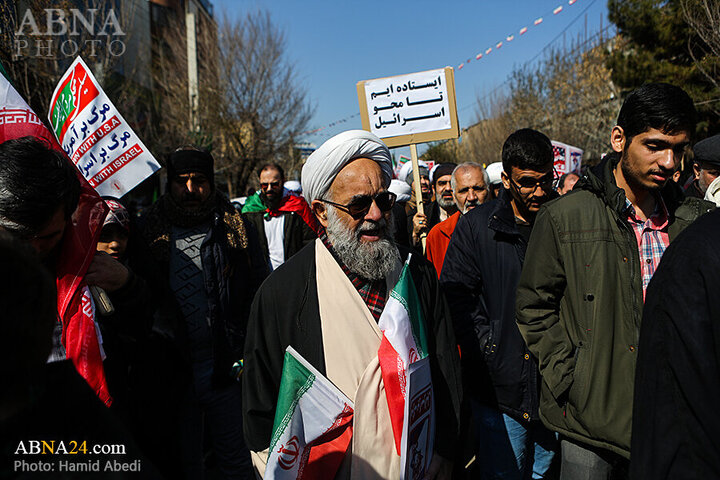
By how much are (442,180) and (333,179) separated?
3.13 metres

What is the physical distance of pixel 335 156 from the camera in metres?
2.21

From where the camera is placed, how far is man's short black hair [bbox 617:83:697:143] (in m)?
2.10

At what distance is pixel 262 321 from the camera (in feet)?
6.71

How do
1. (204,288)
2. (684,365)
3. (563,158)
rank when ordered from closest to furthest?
(684,365) < (204,288) < (563,158)

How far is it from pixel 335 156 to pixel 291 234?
313 centimetres

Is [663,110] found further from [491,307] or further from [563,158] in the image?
[563,158]

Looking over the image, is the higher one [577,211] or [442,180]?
[442,180]

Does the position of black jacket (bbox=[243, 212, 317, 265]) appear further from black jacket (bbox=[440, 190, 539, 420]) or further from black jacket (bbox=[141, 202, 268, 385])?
black jacket (bbox=[440, 190, 539, 420])

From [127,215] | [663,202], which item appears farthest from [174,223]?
[663,202]

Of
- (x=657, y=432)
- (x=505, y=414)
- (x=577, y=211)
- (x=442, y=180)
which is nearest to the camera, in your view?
(x=657, y=432)

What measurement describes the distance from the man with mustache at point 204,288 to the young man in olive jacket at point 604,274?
179 cm

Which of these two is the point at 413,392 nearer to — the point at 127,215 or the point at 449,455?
the point at 449,455

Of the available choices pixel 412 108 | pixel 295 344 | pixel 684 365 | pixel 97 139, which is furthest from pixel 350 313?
pixel 412 108

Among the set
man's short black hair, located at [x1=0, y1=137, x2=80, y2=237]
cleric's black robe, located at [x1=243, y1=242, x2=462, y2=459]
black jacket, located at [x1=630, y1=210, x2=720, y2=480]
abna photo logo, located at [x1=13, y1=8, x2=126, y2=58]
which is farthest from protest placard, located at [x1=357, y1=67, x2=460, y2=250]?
abna photo logo, located at [x1=13, y1=8, x2=126, y2=58]
